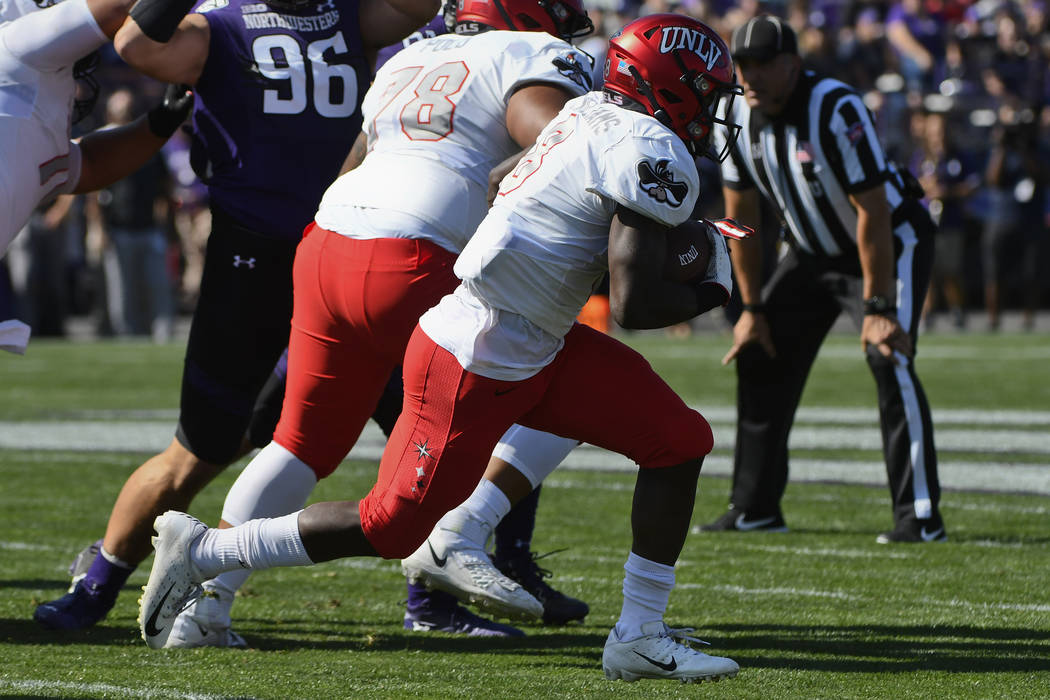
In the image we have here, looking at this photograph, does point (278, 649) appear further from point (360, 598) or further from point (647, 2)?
point (647, 2)

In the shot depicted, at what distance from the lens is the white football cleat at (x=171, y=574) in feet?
13.1

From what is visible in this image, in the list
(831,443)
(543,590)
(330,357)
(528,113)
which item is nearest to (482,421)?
(330,357)

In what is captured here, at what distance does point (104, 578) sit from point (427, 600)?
0.87 meters

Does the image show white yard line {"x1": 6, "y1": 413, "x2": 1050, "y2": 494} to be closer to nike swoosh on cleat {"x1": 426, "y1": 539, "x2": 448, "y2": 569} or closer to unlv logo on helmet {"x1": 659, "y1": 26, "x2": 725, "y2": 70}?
nike swoosh on cleat {"x1": 426, "y1": 539, "x2": 448, "y2": 569}

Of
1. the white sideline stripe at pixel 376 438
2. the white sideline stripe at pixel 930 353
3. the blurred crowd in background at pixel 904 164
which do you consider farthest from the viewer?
the blurred crowd in background at pixel 904 164

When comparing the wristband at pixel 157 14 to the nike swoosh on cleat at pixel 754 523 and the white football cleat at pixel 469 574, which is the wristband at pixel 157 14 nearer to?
the white football cleat at pixel 469 574

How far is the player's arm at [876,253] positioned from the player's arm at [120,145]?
2.51m

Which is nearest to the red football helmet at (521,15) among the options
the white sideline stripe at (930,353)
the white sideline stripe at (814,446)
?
the white sideline stripe at (814,446)

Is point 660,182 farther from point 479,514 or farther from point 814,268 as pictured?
point 814,268

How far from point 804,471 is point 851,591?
2.83m

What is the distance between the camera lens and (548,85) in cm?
396

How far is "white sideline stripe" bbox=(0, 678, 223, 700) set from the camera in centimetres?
364

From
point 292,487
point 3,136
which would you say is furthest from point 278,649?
point 3,136

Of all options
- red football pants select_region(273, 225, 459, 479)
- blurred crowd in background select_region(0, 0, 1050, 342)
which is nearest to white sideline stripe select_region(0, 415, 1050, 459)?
red football pants select_region(273, 225, 459, 479)
